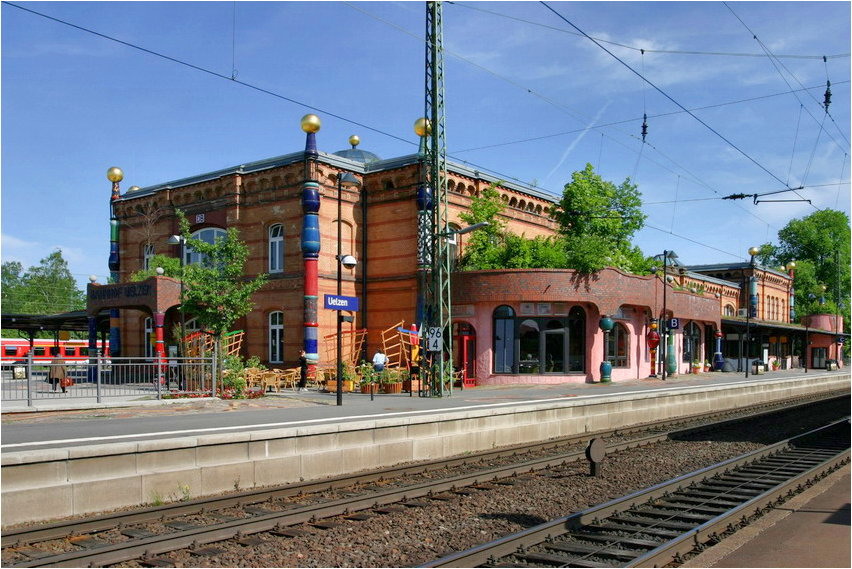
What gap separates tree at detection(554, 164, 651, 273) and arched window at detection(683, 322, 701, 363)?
617 cm

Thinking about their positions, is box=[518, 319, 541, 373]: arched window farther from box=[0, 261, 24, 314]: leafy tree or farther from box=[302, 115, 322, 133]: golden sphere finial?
box=[0, 261, 24, 314]: leafy tree

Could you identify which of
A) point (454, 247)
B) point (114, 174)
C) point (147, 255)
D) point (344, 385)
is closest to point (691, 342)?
point (454, 247)

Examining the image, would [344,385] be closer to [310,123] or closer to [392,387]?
[392,387]

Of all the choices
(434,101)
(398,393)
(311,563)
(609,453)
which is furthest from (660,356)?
(311,563)

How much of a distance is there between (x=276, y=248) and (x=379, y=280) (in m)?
4.81

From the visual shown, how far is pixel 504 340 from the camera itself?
32.7 meters

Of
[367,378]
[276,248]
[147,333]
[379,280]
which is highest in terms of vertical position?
[276,248]

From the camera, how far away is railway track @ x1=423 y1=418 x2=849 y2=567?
298 inches

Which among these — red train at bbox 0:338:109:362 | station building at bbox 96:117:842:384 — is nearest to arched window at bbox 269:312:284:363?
station building at bbox 96:117:842:384

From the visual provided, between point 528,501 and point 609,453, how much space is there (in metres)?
5.27

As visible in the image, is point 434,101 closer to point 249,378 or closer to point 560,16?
point 560,16

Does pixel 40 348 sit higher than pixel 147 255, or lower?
lower

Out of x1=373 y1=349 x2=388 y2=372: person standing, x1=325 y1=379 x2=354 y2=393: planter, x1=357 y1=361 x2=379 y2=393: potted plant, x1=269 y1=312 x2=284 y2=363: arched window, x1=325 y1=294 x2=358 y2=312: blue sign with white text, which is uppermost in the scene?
x1=325 y1=294 x2=358 y2=312: blue sign with white text

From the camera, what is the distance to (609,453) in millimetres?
15539
